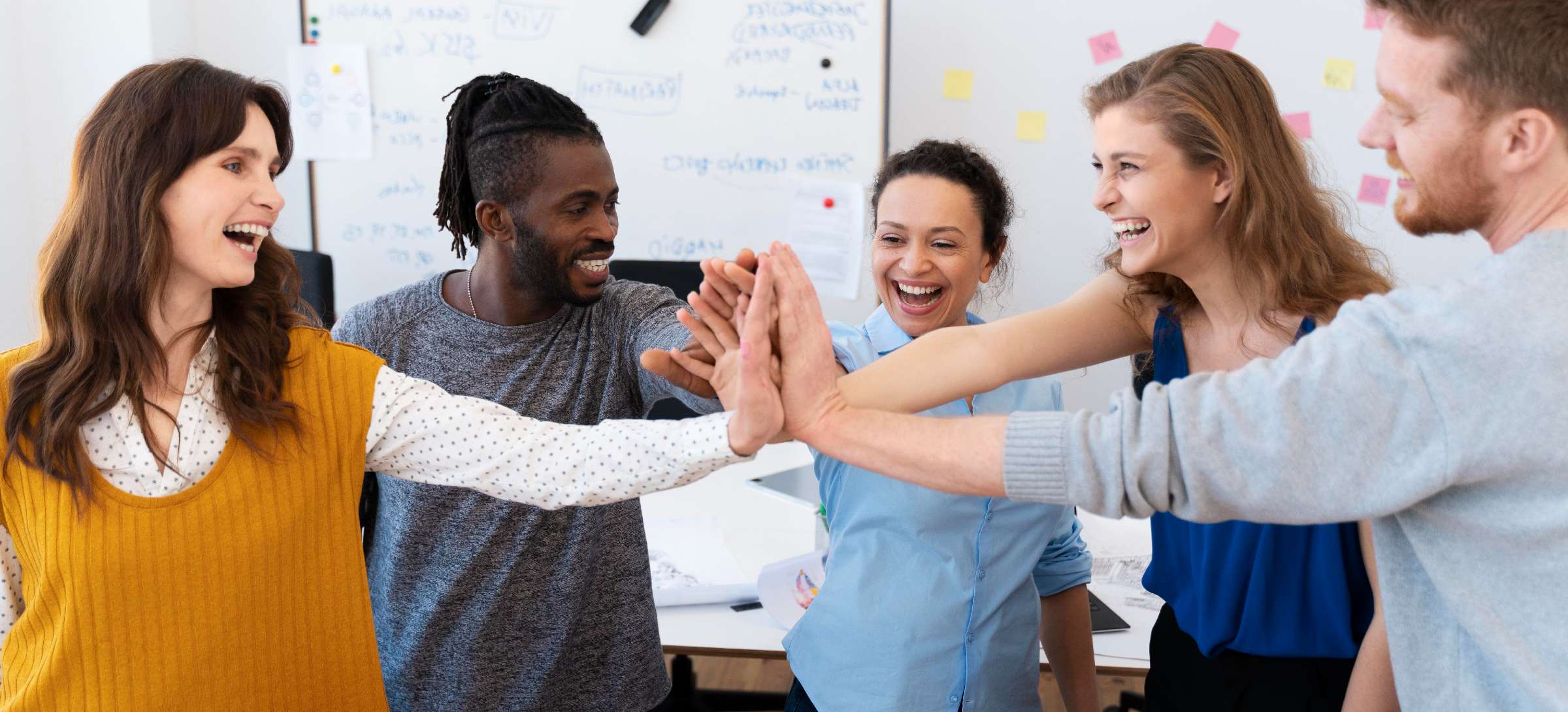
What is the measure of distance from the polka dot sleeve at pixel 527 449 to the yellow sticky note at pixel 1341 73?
123 inches

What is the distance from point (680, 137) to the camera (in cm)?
362

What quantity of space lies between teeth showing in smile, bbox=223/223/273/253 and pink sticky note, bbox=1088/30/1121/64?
2.99 m

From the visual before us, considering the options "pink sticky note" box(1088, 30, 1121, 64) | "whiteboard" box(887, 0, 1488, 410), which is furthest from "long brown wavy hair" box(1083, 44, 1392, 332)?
"pink sticky note" box(1088, 30, 1121, 64)

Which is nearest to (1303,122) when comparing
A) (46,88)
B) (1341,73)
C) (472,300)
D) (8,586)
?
(1341,73)

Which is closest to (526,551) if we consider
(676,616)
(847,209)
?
(676,616)

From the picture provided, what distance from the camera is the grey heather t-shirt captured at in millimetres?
1490

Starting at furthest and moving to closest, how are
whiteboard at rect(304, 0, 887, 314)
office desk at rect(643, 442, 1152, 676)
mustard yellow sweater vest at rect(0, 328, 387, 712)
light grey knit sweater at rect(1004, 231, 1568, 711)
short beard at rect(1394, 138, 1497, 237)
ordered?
whiteboard at rect(304, 0, 887, 314)
office desk at rect(643, 442, 1152, 676)
mustard yellow sweater vest at rect(0, 328, 387, 712)
short beard at rect(1394, 138, 1497, 237)
light grey knit sweater at rect(1004, 231, 1568, 711)

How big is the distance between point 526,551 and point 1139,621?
106 centimetres

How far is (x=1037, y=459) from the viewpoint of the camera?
3.19ft

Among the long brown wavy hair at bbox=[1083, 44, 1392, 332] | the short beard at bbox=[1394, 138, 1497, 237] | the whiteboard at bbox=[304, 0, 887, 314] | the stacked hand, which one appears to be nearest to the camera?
the short beard at bbox=[1394, 138, 1497, 237]

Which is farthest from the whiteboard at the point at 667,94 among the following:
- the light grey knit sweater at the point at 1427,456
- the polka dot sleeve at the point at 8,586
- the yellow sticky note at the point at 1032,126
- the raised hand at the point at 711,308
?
the light grey knit sweater at the point at 1427,456

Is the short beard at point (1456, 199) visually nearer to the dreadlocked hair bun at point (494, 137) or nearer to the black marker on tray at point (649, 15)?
the dreadlocked hair bun at point (494, 137)

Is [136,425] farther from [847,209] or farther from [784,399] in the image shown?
[847,209]

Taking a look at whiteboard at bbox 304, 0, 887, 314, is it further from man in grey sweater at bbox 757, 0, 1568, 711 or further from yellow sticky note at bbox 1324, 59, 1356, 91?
man in grey sweater at bbox 757, 0, 1568, 711
